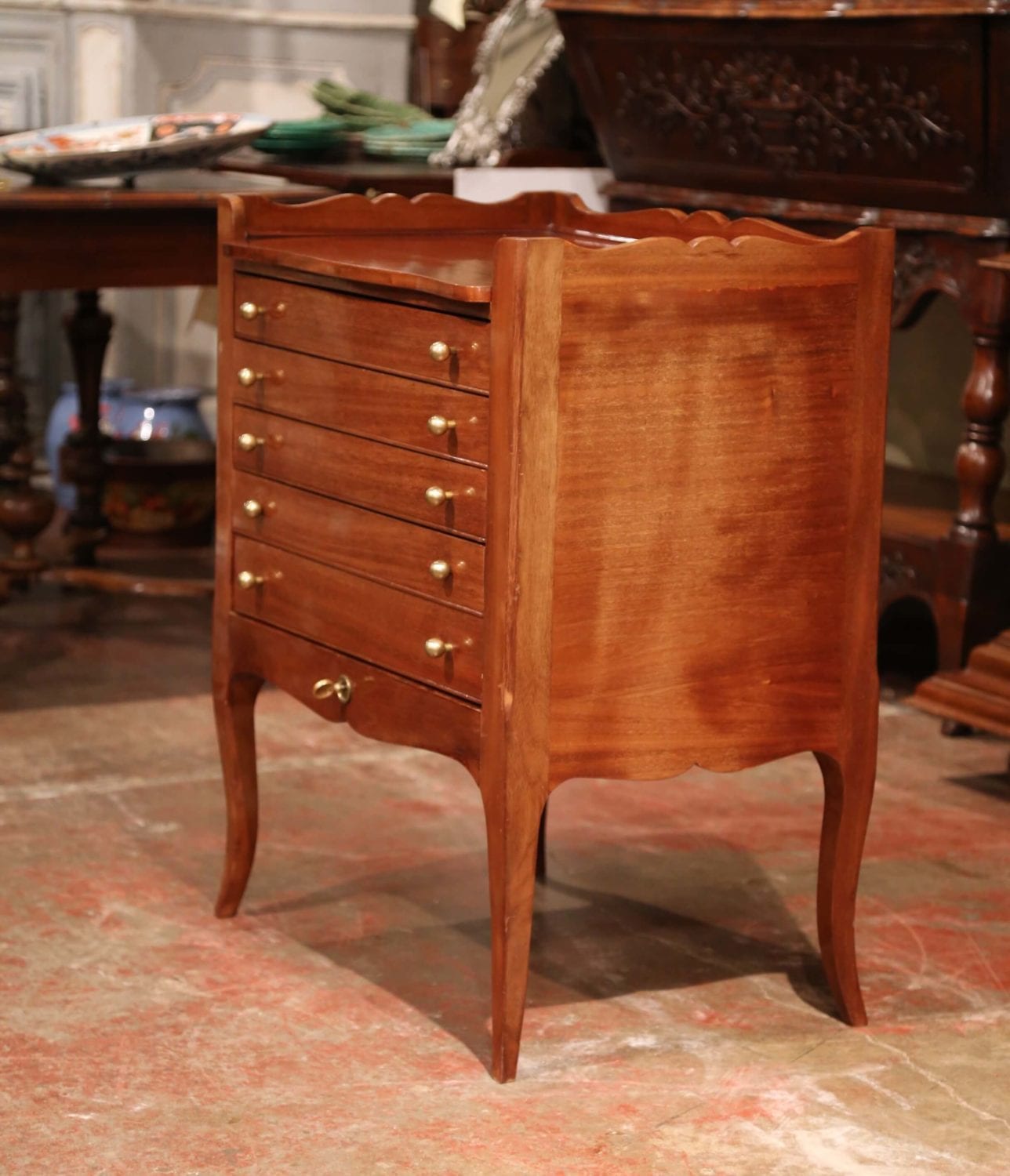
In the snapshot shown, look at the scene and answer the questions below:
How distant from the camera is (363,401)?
2.42 metres

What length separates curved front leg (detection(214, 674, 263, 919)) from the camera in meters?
2.80

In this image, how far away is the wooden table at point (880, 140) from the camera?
350cm

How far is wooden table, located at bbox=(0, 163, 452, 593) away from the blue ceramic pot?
26.5 inches

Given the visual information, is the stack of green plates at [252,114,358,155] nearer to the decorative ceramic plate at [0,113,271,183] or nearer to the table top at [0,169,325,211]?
the table top at [0,169,325,211]

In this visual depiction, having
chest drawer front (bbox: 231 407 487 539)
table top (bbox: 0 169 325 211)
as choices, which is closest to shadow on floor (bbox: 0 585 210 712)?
table top (bbox: 0 169 325 211)

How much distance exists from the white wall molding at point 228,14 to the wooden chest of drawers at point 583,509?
345 centimetres

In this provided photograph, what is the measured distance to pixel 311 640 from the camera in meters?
2.58

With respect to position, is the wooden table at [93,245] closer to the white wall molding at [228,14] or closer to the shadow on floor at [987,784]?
the white wall molding at [228,14]

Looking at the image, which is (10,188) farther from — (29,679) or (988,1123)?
(988,1123)

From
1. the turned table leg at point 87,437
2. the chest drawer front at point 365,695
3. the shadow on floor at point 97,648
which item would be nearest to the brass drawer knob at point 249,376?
the chest drawer front at point 365,695

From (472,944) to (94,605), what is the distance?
7.32 feet

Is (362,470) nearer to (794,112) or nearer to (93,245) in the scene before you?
(93,245)

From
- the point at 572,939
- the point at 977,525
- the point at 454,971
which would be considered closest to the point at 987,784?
the point at 977,525

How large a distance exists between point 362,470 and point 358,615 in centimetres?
→ 19
